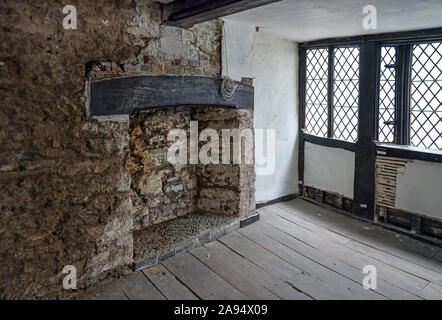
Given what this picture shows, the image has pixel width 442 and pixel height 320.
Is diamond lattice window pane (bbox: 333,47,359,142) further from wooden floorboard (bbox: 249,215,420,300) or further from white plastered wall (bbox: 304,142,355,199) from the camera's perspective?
wooden floorboard (bbox: 249,215,420,300)

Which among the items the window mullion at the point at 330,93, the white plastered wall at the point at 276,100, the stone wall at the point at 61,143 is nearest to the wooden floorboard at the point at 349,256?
the white plastered wall at the point at 276,100

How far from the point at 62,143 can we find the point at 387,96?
140 inches

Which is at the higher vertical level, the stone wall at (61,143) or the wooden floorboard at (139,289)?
the stone wall at (61,143)

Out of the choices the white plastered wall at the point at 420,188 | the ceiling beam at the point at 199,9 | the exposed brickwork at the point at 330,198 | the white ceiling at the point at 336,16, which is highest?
the white ceiling at the point at 336,16

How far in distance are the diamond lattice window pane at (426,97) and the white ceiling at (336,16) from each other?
11.6 inches

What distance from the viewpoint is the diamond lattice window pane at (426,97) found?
345 cm

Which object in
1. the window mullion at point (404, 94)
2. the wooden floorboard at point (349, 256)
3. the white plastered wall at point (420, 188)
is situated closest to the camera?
the wooden floorboard at point (349, 256)

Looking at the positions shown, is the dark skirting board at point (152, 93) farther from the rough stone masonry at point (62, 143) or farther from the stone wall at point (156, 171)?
the stone wall at point (156, 171)

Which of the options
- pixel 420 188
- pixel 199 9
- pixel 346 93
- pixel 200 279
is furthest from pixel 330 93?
pixel 200 279

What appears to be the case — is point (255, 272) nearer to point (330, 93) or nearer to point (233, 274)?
point (233, 274)

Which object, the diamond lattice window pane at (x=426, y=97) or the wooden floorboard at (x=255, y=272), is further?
the diamond lattice window pane at (x=426, y=97)

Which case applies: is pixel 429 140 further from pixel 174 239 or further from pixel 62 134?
pixel 62 134

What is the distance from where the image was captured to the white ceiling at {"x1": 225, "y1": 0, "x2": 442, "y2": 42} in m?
2.78
